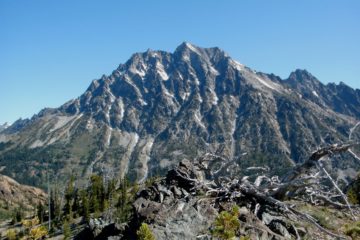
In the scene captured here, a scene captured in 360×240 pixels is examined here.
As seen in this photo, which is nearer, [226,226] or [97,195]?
[226,226]

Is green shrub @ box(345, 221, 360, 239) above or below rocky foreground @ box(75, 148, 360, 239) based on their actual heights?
below

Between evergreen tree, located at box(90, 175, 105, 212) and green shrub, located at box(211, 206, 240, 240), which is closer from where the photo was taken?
green shrub, located at box(211, 206, 240, 240)

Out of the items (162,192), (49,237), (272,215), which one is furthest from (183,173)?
(49,237)

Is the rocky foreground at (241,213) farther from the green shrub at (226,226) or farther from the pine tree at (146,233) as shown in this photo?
the green shrub at (226,226)

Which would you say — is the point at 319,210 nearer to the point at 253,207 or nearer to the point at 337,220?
the point at 337,220

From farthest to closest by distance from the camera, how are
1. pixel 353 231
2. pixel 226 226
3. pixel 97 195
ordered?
1. pixel 97 195
2. pixel 353 231
3. pixel 226 226

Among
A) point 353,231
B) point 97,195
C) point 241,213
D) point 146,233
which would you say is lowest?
point 353,231

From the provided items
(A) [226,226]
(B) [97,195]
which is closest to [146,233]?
(A) [226,226]

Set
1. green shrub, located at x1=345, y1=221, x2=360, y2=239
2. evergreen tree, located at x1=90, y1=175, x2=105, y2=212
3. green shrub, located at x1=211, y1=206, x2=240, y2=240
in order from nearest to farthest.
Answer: green shrub, located at x1=211, y1=206, x2=240, y2=240 → green shrub, located at x1=345, y1=221, x2=360, y2=239 → evergreen tree, located at x1=90, y1=175, x2=105, y2=212

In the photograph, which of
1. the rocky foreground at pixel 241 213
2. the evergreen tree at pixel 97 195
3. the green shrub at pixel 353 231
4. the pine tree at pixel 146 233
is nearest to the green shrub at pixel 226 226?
the rocky foreground at pixel 241 213

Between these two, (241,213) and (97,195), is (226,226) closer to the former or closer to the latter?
(241,213)

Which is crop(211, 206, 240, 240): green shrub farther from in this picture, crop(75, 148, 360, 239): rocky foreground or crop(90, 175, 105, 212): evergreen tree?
crop(90, 175, 105, 212): evergreen tree

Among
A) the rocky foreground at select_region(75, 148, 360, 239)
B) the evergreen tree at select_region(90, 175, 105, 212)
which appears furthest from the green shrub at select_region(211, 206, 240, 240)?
the evergreen tree at select_region(90, 175, 105, 212)

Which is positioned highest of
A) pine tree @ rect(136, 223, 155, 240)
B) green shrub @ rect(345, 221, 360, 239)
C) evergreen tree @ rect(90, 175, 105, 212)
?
evergreen tree @ rect(90, 175, 105, 212)
